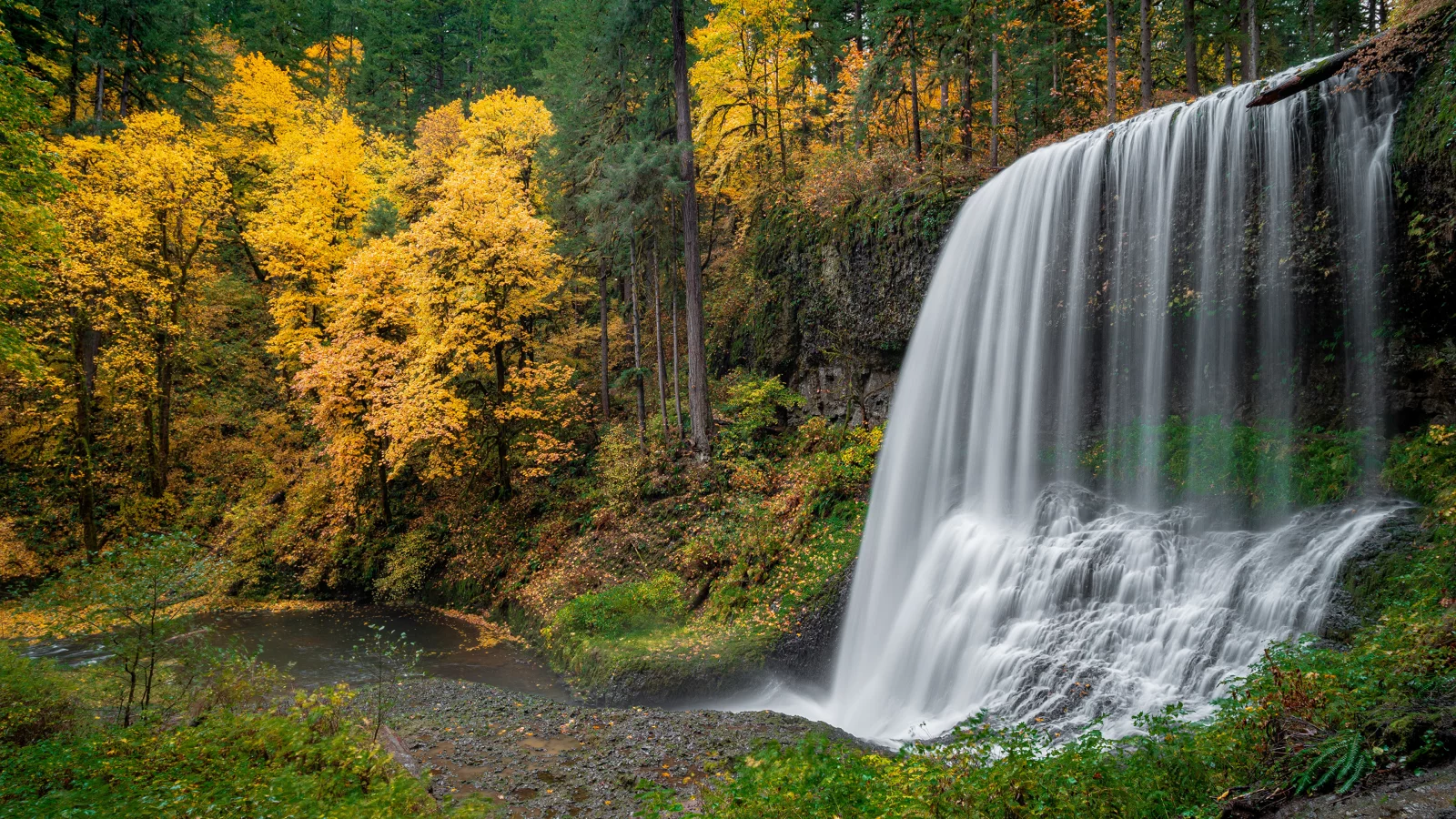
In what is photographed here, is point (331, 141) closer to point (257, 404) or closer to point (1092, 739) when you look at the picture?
point (257, 404)

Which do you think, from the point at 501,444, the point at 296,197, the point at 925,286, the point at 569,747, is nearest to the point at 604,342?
the point at 501,444

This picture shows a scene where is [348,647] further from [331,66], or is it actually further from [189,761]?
[331,66]

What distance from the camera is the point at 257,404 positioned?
73.0 feet

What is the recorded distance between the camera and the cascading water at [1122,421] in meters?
7.56

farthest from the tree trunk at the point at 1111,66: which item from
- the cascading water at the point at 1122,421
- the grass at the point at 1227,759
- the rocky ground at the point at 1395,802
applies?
the rocky ground at the point at 1395,802

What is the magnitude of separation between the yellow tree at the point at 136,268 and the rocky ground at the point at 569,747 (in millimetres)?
13648

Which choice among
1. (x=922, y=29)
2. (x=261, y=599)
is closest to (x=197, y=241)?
(x=261, y=599)

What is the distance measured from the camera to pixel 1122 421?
1029 centimetres

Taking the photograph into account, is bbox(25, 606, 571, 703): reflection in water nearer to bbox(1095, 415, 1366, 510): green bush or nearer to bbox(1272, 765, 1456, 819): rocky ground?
bbox(1095, 415, 1366, 510): green bush

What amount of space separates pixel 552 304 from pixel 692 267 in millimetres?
3780

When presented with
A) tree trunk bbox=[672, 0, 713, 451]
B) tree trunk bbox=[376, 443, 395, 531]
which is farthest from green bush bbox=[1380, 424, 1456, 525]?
tree trunk bbox=[376, 443, 395, 531]

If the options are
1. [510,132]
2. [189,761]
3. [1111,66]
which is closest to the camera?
[189,761]

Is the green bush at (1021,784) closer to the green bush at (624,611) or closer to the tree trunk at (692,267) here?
the green bush at (624,611)

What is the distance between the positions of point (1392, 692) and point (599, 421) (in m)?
17.0
